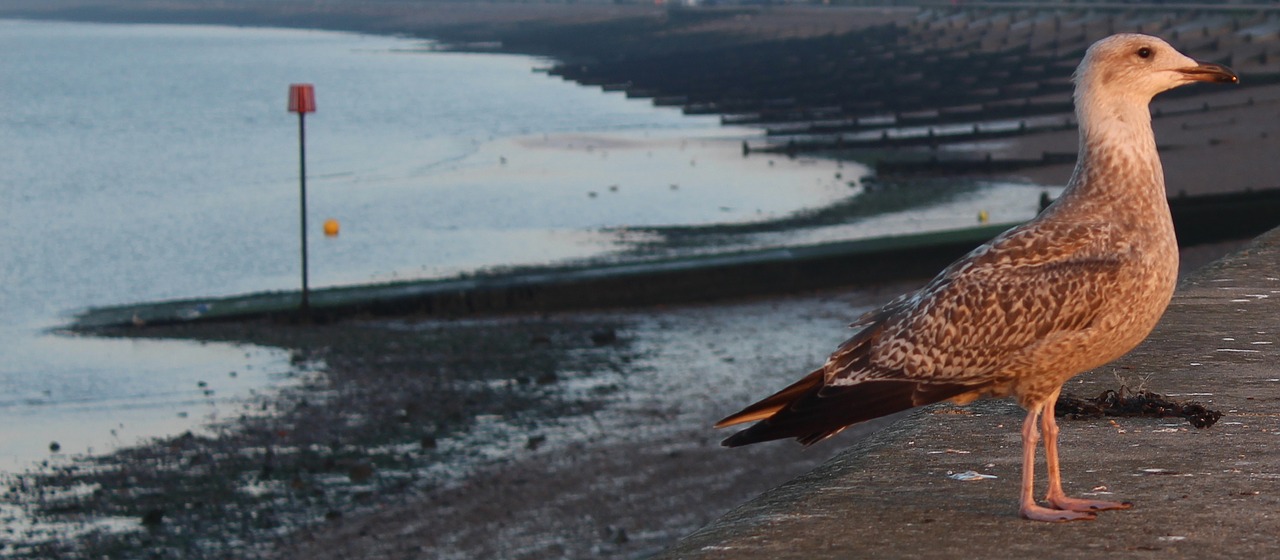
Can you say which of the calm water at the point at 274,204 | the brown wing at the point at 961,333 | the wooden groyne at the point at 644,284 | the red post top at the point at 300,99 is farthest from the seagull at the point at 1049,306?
the red post top at the point at 300,99

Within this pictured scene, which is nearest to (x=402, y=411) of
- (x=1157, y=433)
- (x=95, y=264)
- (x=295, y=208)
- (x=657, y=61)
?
(x=1157, y=433)

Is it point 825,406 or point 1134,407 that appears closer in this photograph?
point 825,406

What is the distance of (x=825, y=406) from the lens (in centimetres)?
441

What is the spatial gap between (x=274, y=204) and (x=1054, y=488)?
28.4 m

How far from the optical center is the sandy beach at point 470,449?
10.8 m

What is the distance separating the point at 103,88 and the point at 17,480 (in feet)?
228

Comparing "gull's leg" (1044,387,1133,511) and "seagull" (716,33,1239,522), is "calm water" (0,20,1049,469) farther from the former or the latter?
"gull's leg" (1044,387,1133,511)

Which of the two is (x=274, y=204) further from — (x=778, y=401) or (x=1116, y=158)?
(x=1116, y=158)

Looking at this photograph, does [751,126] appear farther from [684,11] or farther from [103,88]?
[684,11]

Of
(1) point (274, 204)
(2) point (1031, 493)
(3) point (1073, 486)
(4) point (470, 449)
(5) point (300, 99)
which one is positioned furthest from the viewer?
(1) point (274, 204)

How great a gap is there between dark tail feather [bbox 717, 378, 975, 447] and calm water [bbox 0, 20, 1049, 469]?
10.1 meters

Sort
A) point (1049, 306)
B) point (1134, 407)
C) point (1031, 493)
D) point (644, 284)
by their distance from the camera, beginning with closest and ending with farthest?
point (1049, 306), point (1031, 493), point (1134, 407), point (644, 284)

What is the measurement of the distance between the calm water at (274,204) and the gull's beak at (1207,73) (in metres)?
10.8

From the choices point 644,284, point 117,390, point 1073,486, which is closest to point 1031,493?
point 1073,486
